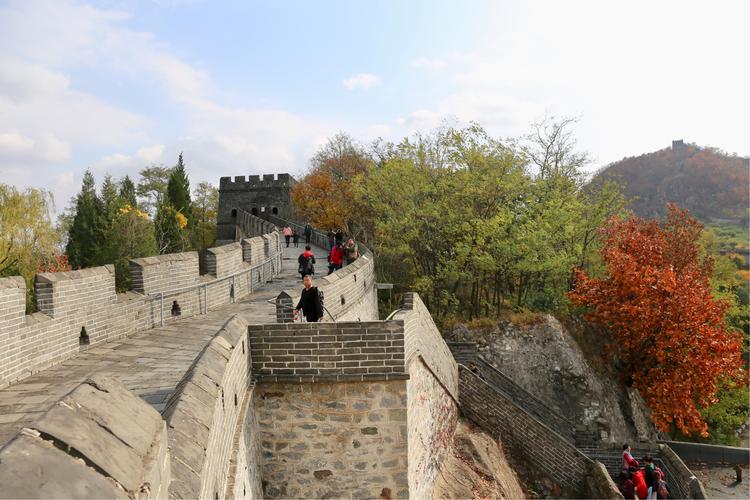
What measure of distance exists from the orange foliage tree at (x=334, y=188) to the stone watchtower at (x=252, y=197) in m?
6.47

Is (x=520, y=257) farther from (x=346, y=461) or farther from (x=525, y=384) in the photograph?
(x=346, y=461)

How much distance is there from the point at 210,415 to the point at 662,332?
690 inches

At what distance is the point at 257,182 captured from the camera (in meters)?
47.3

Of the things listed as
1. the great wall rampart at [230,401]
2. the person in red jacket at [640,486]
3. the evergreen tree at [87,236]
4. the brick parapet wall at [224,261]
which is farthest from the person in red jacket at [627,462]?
the evergreen tree at [87,236]

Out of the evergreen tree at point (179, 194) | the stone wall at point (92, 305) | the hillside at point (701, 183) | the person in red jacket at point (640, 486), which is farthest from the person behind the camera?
the hillside at point (701, 183)

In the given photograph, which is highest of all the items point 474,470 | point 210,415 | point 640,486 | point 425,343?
point 210,415

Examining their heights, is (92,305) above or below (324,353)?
above

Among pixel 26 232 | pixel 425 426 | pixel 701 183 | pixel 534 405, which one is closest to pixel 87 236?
pixel 26 232

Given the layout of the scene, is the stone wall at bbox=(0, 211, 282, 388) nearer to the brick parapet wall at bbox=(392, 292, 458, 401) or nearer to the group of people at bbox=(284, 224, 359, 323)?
the group of people at bbox=(284, 224, 359, 323)

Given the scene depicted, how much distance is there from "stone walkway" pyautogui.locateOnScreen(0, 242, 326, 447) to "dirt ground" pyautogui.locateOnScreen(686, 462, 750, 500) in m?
14.5

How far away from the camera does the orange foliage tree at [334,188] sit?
31000 mm

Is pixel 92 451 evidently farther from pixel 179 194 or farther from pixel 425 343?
pixel 179 194

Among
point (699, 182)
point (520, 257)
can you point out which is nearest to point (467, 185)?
point (520, 257)

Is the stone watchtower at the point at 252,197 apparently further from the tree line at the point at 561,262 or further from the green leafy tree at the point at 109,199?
the tree line at the point at 561,262
